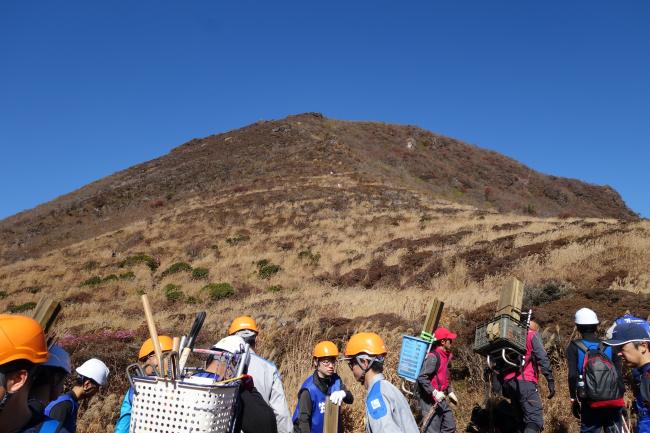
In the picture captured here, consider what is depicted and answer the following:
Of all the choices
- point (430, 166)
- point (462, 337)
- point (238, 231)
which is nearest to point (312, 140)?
point (430, 166)

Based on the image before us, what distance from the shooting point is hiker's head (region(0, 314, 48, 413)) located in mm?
1653

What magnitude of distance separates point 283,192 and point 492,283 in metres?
22.5

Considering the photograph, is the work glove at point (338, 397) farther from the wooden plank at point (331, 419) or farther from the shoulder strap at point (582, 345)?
the shoulder strap at point (582, 345)

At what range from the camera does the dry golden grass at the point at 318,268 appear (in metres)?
8.76

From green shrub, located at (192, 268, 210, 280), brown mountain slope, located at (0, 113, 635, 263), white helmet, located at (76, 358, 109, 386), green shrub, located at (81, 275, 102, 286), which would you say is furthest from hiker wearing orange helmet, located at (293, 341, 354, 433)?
brown mountain slope, located at (0, 113, 635, 263)

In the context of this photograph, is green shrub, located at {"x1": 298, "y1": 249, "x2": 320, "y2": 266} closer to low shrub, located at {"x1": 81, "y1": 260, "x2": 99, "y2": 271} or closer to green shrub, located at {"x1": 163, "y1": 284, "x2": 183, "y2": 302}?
green shrub, located at {"x1": 163, "y1": 284, "x2": 183, "y2": 302}

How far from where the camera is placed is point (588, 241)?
47.0 ft

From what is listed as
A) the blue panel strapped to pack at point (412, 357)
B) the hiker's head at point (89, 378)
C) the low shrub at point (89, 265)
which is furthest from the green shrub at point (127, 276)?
the hiker's head at point (89, 378)

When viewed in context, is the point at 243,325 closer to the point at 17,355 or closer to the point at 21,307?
the point at 17,355

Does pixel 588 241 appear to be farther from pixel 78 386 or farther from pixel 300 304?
pixel 78 386

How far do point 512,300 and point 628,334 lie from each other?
78.0 inches

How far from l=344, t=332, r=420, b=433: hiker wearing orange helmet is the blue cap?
58.2 inches

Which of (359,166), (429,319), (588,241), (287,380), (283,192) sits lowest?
(287,380)

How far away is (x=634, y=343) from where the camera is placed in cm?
321
